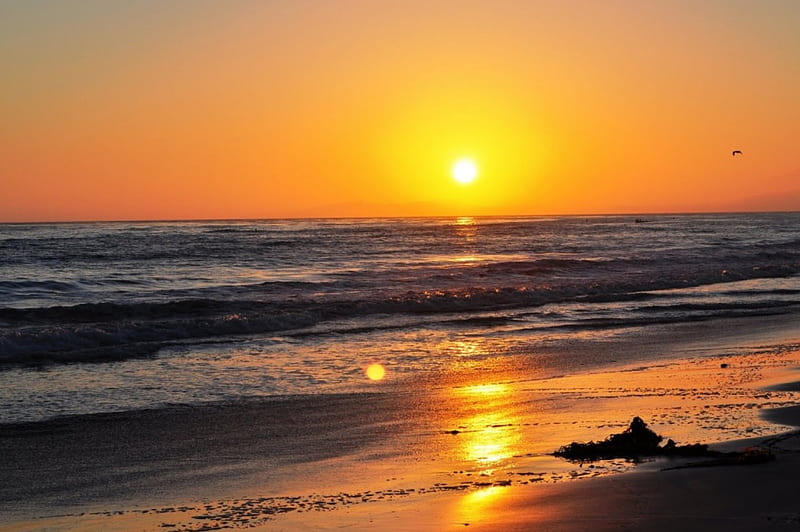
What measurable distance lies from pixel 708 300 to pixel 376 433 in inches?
766

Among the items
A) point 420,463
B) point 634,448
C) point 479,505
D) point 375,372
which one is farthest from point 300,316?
point 479,505

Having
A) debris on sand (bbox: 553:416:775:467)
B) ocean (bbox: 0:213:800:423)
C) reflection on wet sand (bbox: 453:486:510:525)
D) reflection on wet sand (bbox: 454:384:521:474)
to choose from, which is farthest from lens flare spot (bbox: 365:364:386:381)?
reflection on wet sand (bbox: 453:486:510:525)

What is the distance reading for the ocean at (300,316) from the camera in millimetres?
12703

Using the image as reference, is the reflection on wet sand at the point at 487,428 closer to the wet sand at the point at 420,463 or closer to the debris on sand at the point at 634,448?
the wet sand at the point at 420,463

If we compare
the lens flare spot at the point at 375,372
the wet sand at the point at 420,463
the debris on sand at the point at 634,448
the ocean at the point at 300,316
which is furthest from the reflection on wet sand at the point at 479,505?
the lens flare spot at the point at 375,372

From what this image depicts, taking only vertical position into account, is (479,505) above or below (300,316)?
above

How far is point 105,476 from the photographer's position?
7691 mm

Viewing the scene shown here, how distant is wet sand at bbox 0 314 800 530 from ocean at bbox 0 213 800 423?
1.29 m

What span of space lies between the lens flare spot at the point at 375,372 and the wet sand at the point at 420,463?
114 cm

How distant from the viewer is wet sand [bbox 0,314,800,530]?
19.6 ft

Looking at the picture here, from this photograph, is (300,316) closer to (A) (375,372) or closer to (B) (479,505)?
(A) (375,372)

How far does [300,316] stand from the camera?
21.2 meters

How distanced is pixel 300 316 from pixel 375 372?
7946 mm

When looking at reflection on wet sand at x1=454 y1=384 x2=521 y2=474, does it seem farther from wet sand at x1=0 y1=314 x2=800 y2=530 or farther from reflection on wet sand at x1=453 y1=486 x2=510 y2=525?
reflection on wet sand at x1=453 y1=486 x2=510 y2=525
